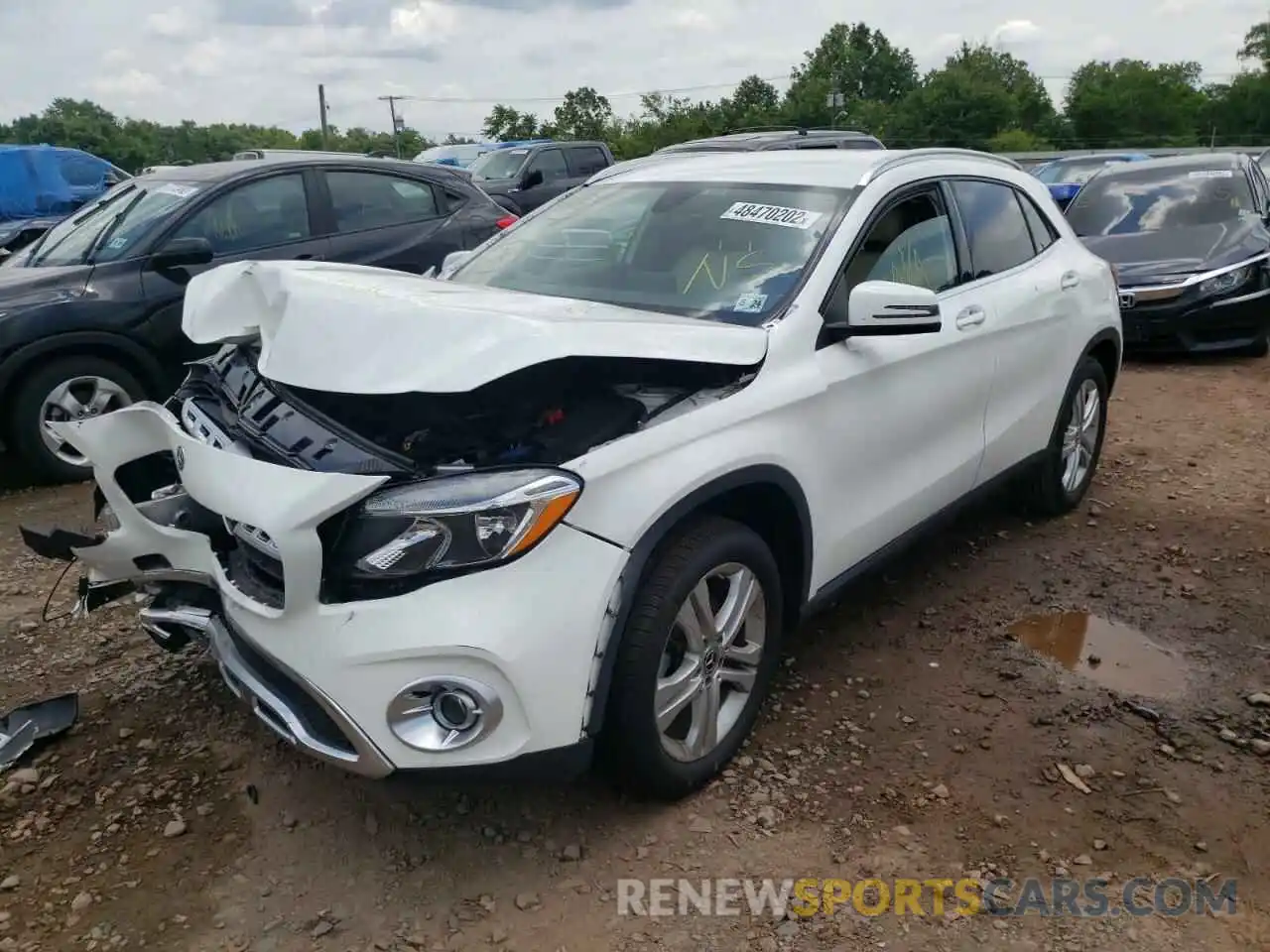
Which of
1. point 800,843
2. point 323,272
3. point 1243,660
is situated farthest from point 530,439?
point 1243,660

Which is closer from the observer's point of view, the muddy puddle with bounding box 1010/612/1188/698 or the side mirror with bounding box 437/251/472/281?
the muddy puddle with bounding box 1010/612/1188/698

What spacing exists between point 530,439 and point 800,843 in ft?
4.23

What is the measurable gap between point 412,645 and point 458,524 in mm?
283

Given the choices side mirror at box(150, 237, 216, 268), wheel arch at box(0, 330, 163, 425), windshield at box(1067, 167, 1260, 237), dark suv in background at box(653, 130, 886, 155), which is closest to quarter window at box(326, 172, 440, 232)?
side mirror at box(150, 237, 216, 268)

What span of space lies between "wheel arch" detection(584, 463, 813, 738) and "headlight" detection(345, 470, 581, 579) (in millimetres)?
269

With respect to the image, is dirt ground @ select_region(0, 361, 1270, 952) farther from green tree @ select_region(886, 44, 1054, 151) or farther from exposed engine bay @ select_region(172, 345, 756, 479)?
green tree @ select_region(886, 44, 1054, 151)

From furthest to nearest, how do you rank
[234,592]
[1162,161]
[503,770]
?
[1162,161]
[234,592]
[503,770]

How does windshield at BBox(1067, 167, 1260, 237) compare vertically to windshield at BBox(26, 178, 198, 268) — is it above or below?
below

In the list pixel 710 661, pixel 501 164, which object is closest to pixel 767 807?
pixel 710 661

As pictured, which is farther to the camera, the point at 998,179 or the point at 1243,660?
the point at 998,179

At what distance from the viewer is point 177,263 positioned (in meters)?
5.73

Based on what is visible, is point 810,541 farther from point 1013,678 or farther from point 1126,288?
point 1126,288

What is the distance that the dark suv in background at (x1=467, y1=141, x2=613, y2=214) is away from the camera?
14.9m

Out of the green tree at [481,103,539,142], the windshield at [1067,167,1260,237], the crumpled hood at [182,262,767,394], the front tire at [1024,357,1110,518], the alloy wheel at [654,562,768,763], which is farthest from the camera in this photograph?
the green tree at [481,103,539,142]
